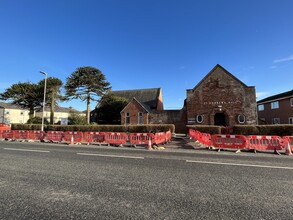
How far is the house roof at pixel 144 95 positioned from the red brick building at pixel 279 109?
808 inches

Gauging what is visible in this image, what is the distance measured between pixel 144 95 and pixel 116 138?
26774 millimetres

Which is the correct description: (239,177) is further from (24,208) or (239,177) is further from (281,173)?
(24,208)

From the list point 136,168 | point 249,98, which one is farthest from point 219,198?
point 249,98

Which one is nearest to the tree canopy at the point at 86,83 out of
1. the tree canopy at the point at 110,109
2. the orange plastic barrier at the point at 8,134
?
the tree canopy at the point at 110,109

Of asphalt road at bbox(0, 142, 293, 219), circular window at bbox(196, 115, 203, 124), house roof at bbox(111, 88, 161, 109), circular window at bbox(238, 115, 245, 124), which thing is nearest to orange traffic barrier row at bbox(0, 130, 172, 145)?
asphalt road at bbox(0, 142, 293, 219)

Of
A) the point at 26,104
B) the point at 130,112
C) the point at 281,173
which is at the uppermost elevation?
the point at 26,104

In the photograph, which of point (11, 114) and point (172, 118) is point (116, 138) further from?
point (11, 114)

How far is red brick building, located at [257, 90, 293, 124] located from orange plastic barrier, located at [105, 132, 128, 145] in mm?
26322

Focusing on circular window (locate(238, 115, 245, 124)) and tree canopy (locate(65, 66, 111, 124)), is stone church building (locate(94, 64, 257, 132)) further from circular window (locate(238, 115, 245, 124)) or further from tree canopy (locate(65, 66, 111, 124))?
tree canopy (locate(65, 66, 111, 124))

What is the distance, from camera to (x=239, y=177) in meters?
5.01

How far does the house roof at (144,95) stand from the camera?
37.0 meters

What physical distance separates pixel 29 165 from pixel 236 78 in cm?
2677

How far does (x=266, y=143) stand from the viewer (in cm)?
1043

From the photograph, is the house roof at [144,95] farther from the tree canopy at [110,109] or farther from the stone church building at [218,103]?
the stone church building at [218,103]
